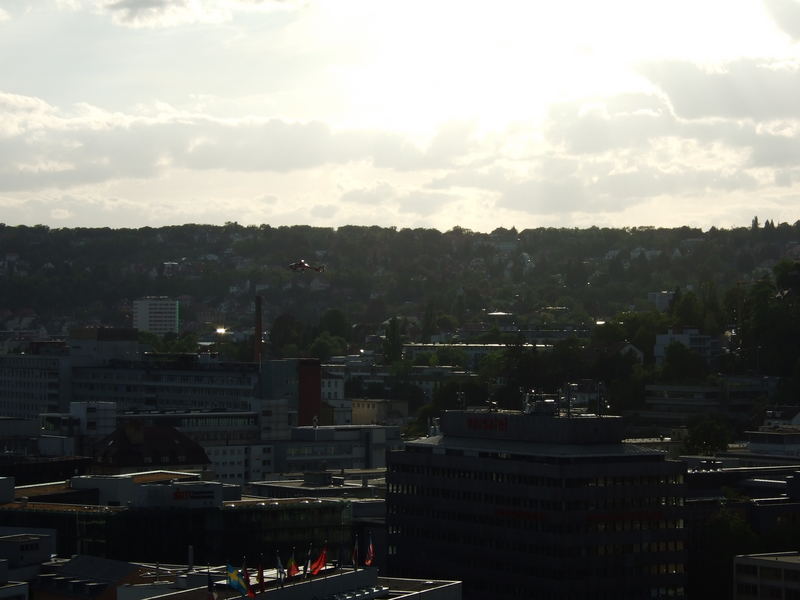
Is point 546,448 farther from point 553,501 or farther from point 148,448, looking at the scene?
point 148,448

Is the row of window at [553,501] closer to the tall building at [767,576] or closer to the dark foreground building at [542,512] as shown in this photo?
the dark foreground building at [542,512]

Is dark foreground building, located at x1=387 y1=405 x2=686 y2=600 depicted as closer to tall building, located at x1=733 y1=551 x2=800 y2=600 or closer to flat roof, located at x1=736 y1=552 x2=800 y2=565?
tall building, located at x1=733 y1=551 x2=800 y2=600

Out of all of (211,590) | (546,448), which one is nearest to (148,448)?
(546,448)

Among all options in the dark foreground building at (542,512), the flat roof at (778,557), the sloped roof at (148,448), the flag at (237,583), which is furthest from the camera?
the sloped roof at (148,448)

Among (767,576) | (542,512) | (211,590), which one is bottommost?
(767,576)

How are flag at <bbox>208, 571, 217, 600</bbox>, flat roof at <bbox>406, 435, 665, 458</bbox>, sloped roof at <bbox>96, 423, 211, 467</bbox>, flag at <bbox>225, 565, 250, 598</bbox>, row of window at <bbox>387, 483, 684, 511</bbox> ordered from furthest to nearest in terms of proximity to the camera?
sloped roof at <bbox>96, 423, 211, 467</bbox> → flat roof at <bbox>406, 435, 665, 458</bbox> → row of window at <bbox>387, 483, 684, 511</bbox> → flag at <bbox>208, 571, 217, 600</bbox> → flag at <bbox>225, 565, 250, 598</bbox>

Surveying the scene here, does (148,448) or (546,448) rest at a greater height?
(546,448)

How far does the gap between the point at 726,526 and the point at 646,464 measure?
1421 cm

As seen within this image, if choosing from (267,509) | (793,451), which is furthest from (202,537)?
(793,451)

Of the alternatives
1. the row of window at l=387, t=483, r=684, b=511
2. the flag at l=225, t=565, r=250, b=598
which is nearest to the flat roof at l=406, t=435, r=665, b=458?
the row of window at l=387, t=483, r=684, b=511

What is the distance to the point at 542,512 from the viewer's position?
12562cm

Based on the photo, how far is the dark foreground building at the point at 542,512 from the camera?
409ft

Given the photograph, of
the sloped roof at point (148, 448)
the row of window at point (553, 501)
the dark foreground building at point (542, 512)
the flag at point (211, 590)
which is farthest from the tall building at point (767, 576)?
the sloped roof at point (148, 448)

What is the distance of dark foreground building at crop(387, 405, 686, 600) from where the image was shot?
125 metres
